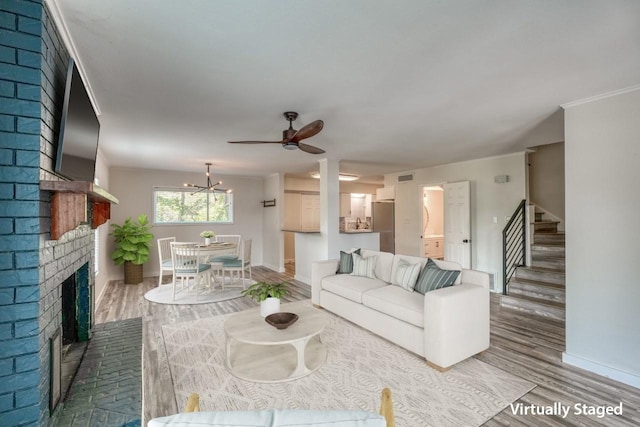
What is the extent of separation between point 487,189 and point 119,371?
594cm

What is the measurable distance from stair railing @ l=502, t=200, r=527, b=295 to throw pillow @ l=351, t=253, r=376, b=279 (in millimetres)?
2404

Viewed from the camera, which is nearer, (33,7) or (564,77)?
(33,7)

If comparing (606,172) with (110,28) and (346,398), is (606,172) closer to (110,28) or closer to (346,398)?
(346,398)

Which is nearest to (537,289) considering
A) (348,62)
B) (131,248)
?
(348,62)

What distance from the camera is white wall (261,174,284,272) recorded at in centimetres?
721

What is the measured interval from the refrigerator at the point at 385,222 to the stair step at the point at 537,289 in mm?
3432

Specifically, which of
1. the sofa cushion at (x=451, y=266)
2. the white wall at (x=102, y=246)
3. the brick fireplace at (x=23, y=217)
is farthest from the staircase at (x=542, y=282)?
the white wall at (x=102, y=246)

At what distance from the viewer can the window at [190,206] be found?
681 cm

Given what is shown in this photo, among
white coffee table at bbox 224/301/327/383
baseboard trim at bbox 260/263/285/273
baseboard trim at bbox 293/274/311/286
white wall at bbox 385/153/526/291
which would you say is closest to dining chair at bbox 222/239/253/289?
baseboard trim at bbox 293/274/311/286

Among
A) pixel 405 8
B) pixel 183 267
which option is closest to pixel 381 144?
pixel 405 8

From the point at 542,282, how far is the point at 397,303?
2820 mm

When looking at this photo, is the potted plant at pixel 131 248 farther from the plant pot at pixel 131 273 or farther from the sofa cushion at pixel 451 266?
the sofa cushion at pixel 451 266

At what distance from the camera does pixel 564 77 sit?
2.27 metres

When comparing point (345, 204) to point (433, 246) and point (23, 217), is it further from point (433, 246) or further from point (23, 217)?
point (23, 217)
